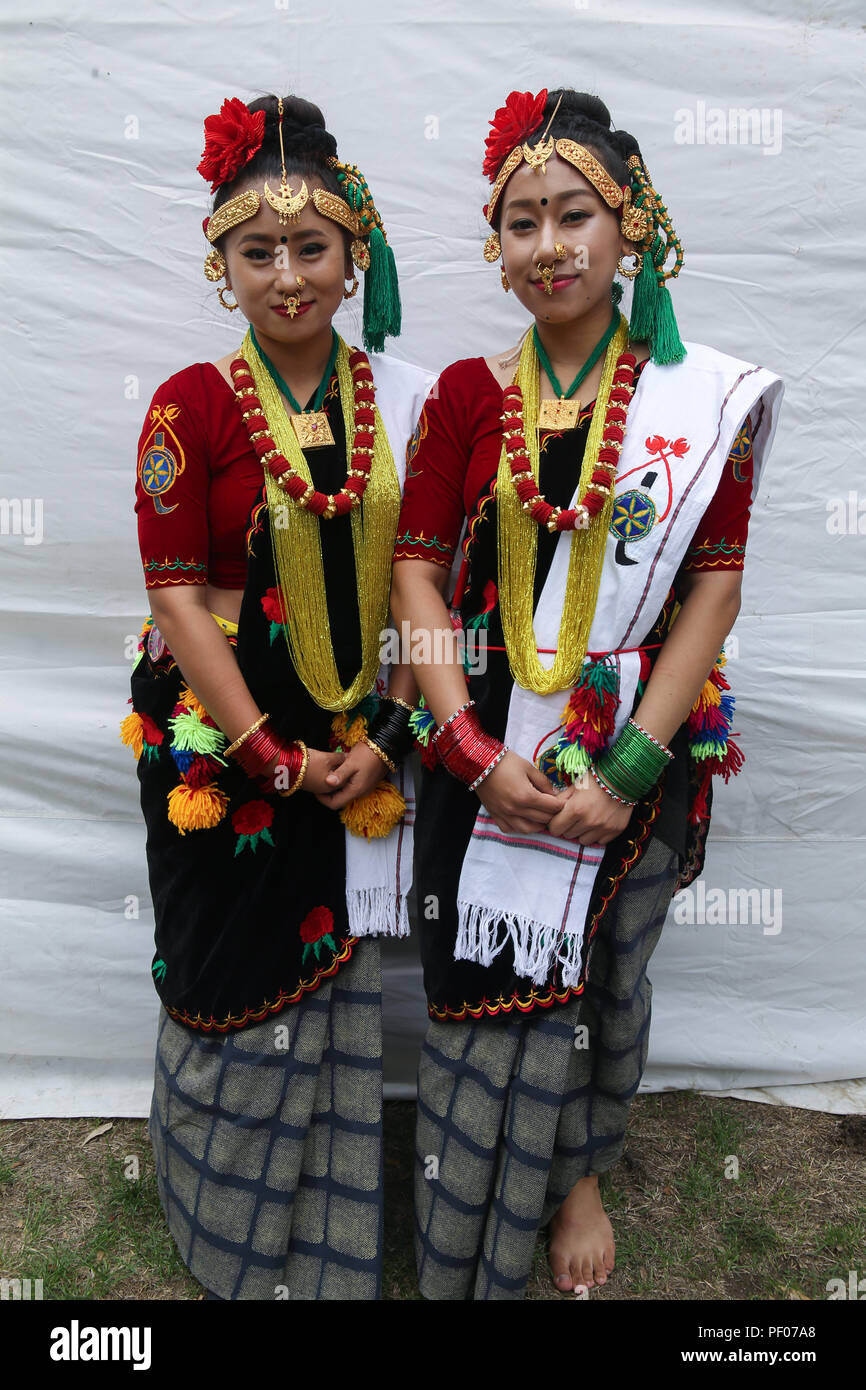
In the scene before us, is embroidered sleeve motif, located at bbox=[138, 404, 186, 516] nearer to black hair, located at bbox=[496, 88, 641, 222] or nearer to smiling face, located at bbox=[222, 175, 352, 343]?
smiling face, located at bbox=[222, 175, 352, 343]

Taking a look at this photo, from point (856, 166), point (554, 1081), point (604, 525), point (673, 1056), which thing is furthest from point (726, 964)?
point (856, 166)

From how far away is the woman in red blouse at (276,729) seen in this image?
206 centimetres

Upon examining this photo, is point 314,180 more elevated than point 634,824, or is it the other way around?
point 314,180

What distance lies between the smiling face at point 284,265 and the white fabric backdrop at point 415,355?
0.72 metres

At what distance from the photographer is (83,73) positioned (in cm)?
262

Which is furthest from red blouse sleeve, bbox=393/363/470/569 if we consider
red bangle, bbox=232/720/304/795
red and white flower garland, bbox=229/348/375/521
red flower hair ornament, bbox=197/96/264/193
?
red flower hair ornament, bbox=197/96/264/193

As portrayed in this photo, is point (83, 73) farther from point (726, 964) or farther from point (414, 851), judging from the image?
point (726, 964)

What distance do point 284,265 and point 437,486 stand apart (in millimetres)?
495

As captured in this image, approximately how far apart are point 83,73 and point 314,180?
1012 millimetres

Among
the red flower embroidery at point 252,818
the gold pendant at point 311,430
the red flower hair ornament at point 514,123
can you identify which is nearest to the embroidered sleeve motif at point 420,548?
the gold pendant at point 311,430

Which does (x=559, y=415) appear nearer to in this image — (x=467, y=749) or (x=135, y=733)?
(x=467, y=749)

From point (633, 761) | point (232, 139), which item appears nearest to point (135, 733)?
point (633, 761)

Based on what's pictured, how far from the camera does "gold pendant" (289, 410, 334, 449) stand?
7.05 ft

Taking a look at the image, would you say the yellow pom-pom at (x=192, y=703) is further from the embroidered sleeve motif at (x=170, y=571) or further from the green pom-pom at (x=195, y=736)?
the embroidered sleeve motif at (x=170, y=571)
